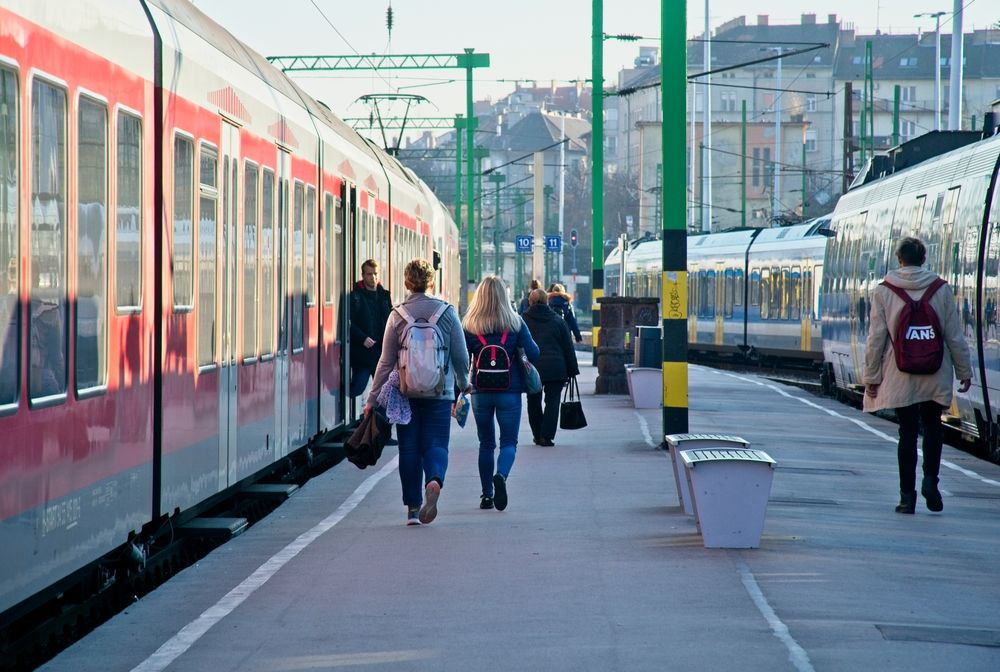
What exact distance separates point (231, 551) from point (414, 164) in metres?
126

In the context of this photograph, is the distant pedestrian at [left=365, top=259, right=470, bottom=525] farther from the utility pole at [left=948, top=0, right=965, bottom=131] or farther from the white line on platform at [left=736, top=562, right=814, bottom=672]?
the utility pole at [left=948, top=0, right=965, bottom=131]

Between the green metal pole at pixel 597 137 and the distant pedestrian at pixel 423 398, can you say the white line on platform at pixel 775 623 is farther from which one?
the green metal pole at pixel 597 137

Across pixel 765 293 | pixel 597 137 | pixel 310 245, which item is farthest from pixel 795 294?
pixel 310 245

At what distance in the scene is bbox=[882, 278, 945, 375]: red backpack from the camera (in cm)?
1177

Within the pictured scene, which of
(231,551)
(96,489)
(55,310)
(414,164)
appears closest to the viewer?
(55,310)

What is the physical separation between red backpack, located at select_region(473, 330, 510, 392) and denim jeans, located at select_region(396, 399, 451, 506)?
1.07 m

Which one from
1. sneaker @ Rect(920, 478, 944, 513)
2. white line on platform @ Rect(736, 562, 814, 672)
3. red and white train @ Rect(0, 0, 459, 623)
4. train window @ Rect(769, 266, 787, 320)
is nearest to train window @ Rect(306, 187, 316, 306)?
red and white train @ Rect(0, 0, 459, 623)

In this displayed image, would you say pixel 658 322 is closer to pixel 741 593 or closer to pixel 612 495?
pixel 612 495

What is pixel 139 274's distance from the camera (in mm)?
8930

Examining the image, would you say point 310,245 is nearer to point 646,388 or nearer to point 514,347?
point 514,347

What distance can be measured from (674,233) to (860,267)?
807 centimetres

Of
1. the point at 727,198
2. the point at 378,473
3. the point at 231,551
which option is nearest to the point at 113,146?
the point at 231,551

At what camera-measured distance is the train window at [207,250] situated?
1038 centimetres

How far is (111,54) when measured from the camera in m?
8.31
